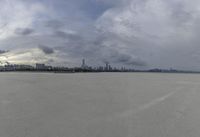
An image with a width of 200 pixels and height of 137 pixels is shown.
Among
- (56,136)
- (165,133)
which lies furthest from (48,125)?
(165,133)

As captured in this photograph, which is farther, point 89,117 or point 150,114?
point 150,114

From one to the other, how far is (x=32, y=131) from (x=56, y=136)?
1.24 metres

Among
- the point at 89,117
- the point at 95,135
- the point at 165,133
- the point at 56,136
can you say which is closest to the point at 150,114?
the point at 89,117

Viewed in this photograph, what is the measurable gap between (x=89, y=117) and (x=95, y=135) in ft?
12.2

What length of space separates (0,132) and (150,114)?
8.00 metres

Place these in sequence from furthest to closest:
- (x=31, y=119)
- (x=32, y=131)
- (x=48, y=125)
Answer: (x=31, y=119) → (x=48, y=125) → (x=32, y=131)

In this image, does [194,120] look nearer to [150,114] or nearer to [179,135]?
[150,114]

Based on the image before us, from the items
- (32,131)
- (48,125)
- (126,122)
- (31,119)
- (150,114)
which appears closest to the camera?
(32,131)

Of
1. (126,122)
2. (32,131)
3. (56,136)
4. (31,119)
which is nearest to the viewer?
(56,136)

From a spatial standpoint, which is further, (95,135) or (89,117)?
(89,117)

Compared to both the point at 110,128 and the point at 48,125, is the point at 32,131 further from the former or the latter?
the point at 110,128

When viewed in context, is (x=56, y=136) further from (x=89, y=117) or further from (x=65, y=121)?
(x=89, y=117)

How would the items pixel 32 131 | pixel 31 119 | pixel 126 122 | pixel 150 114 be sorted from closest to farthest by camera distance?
pixel 32 131 → pixel 126 122 → pixel 31 119 → pixel 150 114

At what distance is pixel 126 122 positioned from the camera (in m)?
11.7
